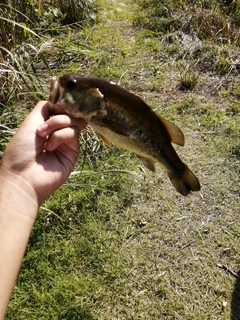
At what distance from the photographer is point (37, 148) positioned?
191 cm

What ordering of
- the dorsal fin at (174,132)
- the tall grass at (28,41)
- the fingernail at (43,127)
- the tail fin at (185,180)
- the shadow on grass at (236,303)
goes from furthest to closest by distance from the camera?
the tall grass at (28,41) → the shadow on grass at (236,303) → the tail fin at (185,180) → the dorsal fin at (174,132) → the fingernail at (43,127)

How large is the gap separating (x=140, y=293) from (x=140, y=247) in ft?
1.37

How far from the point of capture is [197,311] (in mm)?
2717

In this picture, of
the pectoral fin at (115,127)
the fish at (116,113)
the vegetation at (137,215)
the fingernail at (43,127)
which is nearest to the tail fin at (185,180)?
the fish at (116,113)

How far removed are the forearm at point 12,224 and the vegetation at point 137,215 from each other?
3.65 ft

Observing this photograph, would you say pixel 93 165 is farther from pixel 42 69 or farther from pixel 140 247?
pixel 42 69

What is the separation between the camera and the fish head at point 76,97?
5.52 ft

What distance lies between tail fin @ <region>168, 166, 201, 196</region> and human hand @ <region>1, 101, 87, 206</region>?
65 centimetres

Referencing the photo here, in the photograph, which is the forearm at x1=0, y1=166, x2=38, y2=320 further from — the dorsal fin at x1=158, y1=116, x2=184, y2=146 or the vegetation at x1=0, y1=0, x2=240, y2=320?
the vegetation at x1=0, y1=0, x2=240, y2=320

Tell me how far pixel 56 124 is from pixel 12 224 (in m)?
0.56

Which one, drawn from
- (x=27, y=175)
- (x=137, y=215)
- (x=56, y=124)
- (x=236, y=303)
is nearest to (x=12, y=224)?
Result: (x=27, y=175)

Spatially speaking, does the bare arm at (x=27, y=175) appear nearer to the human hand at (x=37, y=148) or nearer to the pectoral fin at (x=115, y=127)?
the human hand at (x=37, y=148)

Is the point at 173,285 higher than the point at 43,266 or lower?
higher

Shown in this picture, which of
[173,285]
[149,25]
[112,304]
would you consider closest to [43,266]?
[112,304]
